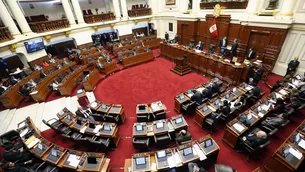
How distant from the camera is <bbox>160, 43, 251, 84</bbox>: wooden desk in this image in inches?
350

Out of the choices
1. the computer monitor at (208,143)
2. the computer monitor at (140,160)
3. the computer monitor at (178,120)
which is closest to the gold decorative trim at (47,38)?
the computer monitor at (178,120)

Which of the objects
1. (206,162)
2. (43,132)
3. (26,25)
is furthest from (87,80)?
(206,162)

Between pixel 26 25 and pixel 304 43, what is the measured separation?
1812 cm

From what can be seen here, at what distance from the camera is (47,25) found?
12.6 meters

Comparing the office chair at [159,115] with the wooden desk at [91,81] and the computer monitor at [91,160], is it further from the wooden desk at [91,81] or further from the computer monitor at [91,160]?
the wooden desk at [91,81]

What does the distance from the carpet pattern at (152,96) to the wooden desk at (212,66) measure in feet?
2.30

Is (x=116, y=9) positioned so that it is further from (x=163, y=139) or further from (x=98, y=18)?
(x=163, y=139)

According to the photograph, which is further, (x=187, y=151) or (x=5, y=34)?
(x=5, y=34)

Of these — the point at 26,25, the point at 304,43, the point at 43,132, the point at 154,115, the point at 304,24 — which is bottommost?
the point at 43,132

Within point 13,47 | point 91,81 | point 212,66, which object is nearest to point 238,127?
point 212,66

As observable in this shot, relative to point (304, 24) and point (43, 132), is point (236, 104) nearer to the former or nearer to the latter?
point (304, 24)

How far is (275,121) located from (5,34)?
15.5m

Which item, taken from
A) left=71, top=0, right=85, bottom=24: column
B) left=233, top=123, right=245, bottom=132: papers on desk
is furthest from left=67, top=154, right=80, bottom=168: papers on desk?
left=71, top=0, right=85, bottom=24: column

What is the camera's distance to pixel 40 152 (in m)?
4.98
